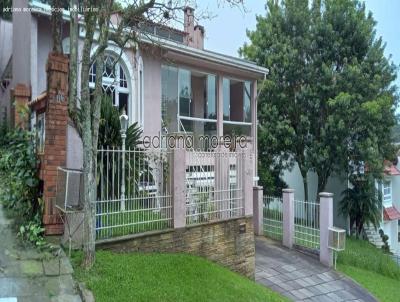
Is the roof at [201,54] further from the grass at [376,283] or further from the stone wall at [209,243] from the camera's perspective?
the grass at [376,283]

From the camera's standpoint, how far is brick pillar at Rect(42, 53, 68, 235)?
5535mm

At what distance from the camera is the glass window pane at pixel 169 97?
40.6ft

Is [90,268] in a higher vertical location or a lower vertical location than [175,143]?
lower

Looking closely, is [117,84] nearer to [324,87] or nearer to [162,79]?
[162,79]

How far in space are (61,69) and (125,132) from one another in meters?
2.20

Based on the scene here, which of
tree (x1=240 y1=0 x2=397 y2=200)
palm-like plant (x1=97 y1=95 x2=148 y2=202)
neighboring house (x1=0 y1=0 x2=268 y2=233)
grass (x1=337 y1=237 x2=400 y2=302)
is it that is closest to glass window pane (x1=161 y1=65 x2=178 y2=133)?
neighboring house (x1=0 y1=0 x2=268 y2=233)

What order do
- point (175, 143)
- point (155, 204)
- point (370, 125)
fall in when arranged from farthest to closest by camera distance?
point (370, 125)
point (175, 143)
point (155, 204)

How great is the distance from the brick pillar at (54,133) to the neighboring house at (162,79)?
303 cm

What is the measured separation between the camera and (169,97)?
12562 mm

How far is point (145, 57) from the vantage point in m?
11.6

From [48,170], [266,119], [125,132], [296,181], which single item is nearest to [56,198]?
[48,170]

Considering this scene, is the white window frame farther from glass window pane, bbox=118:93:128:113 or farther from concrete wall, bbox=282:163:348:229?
glass window pane, bbox=118:93:128:113

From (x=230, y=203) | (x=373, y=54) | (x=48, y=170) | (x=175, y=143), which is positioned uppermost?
(x=373, y=54)

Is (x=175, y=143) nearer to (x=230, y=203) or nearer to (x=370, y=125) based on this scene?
(x=230, y=203)
